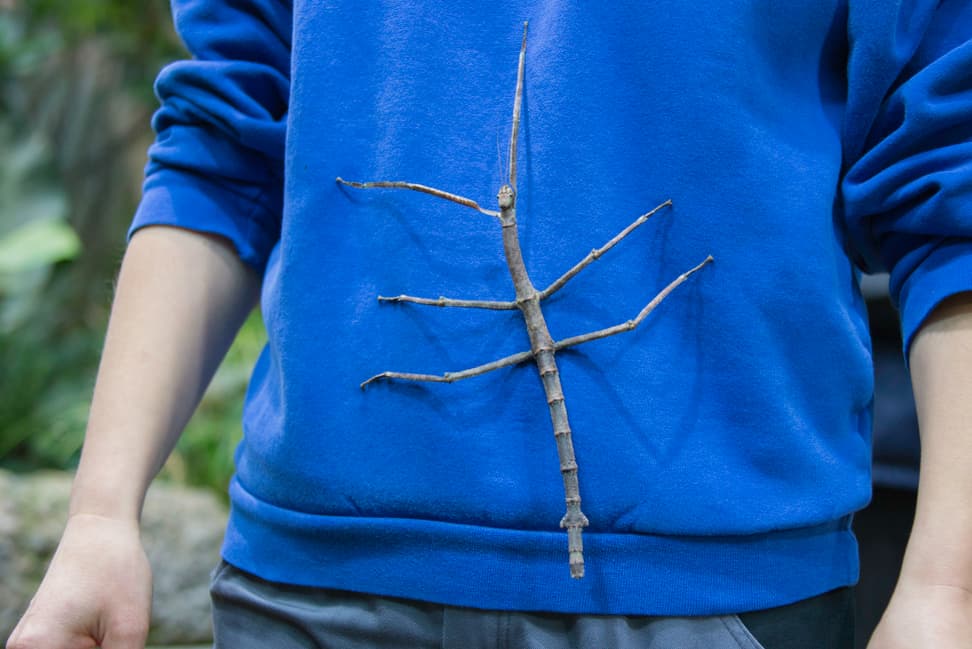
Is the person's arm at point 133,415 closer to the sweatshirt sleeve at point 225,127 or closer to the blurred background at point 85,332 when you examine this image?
the sweatshirt sleeve at point 225,127

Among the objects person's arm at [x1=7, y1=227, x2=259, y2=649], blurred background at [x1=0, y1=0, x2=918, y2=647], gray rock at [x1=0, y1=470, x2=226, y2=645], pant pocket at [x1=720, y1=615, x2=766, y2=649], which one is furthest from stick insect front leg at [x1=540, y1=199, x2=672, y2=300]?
gray rock at [x1=0, y1=470, x2=226, y2=645]

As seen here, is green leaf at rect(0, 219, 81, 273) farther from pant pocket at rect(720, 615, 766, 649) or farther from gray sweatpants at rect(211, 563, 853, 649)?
pant pocket at rect(720, 615, 766, 649)

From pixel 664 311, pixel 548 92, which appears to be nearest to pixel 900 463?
pixel 664 311

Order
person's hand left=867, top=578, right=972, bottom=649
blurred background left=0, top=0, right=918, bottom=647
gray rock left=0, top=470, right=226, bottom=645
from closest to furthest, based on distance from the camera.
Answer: person's hand left=867, top=578, right=972, bottom=649
blurred background left=0, top=0, right=918, bottom=647
gray rock left=0, top=470, right=226, bottom=645

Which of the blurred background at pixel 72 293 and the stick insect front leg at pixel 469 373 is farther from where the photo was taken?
the blurred background at pixel 72 293

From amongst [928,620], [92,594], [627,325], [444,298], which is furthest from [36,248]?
[928,620]

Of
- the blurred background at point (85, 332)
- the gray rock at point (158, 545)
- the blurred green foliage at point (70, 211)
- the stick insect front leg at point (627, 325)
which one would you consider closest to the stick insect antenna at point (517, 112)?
the stick insect front leg at point (627, 325)

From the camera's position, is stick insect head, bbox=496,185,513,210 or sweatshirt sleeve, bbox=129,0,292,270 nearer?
stick insect head, bbox=496,185,513,210

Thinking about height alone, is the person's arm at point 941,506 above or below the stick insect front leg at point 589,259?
below
